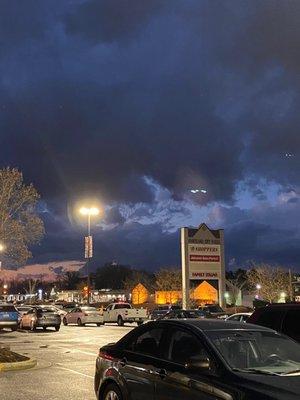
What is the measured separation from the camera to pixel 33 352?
790 inches

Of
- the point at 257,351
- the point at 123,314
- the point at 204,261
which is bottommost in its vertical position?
the point at 257,351

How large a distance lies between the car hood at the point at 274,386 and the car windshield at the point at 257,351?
0.83ft

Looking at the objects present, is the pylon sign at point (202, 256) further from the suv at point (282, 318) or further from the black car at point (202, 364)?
the black car at point (202, 364)

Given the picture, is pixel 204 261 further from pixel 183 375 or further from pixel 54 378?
pixel 183 375

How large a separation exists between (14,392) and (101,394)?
3.74m

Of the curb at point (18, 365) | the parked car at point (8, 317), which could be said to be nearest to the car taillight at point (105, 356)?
the curb at point (18, 365)

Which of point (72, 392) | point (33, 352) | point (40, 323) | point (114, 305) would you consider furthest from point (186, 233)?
point (72, 392)

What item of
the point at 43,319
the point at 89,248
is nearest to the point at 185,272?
the point at 89,248

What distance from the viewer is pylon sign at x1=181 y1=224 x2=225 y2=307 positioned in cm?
4709

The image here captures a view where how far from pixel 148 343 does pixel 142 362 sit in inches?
10.8

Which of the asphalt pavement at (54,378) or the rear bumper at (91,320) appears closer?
A: the asphalt pavement at (54,378)

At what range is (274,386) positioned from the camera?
17.7ft

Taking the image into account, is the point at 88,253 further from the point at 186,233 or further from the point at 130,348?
the point at 130,348

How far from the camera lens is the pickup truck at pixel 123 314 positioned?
42.2m
